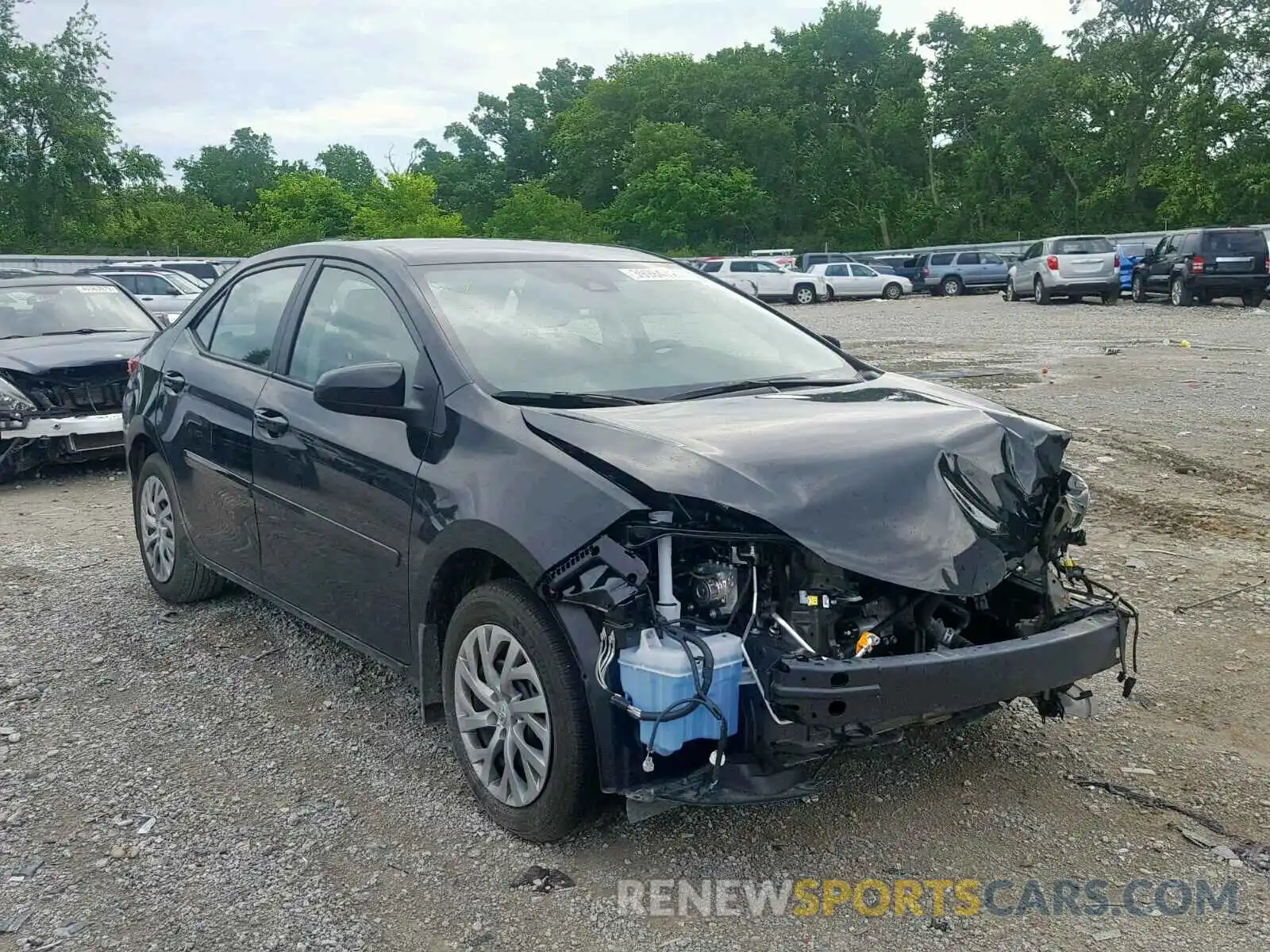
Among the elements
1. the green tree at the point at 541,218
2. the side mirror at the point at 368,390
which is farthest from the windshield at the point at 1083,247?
the green tree at the point at 541,218

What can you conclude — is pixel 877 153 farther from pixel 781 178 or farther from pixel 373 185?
pixel 373 185

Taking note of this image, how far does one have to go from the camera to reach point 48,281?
10.2 meters

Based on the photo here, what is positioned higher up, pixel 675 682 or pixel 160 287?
pixel 160 287

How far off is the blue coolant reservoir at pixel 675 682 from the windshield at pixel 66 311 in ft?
27.1

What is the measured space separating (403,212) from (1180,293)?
38120mm

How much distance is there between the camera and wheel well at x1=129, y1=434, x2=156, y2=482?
5641 millimetres

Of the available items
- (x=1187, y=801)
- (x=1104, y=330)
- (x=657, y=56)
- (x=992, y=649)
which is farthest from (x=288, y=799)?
(x=657, y=56)

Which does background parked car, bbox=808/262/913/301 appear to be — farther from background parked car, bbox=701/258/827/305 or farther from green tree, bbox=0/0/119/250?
green tree, bbox=0/0/119/250

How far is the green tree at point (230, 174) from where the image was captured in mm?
92875

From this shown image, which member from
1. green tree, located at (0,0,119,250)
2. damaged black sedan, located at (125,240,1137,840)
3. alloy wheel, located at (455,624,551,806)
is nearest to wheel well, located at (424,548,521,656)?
damaged black sedan, located at (125,240,1137,840)

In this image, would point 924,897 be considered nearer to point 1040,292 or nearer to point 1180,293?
point 1180,293

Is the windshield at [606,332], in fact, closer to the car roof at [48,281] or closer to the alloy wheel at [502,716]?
the alloy wheel at [502,716]

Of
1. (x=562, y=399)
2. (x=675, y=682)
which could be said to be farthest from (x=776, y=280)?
(x=675, y=682)

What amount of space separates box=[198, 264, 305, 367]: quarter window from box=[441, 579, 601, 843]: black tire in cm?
187
